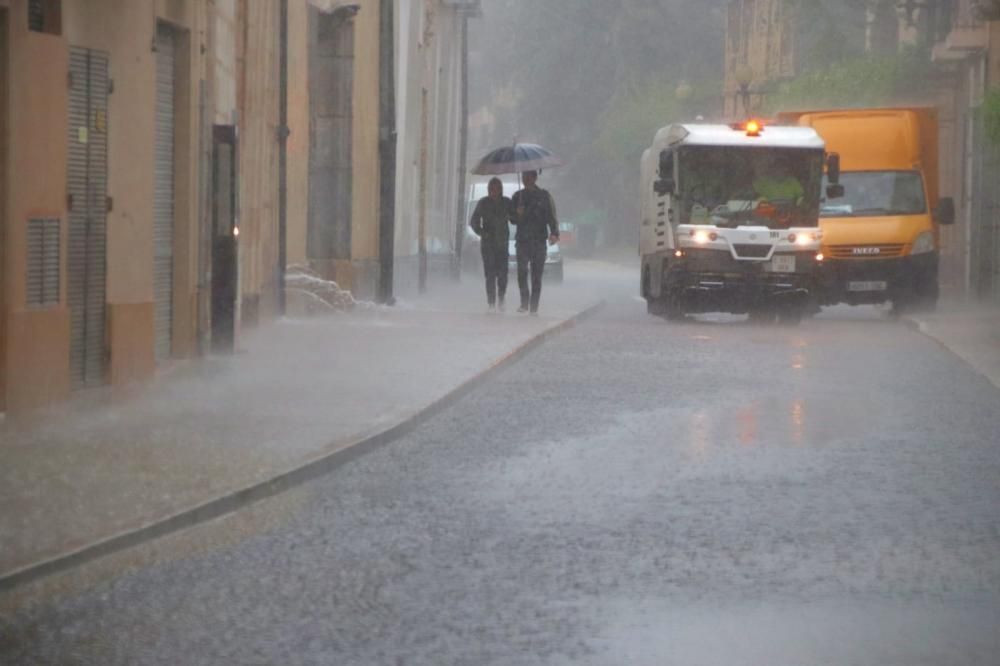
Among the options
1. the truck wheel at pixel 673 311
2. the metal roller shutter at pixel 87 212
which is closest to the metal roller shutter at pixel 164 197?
the metal roller shutter at pixel 87 212

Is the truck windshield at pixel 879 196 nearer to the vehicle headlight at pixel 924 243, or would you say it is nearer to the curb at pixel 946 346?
the vehicle headlight at pixel 924 243

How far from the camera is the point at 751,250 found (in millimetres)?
27375

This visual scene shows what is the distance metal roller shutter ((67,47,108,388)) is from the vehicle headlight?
53.2ft

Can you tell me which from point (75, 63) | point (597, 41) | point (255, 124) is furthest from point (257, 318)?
point (597, 41)

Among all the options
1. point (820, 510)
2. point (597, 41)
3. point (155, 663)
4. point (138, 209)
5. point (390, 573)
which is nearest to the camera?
point (155, 663)

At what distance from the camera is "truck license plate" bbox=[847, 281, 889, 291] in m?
29.5

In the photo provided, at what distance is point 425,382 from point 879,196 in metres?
15.2

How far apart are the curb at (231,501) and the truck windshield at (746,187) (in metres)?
12.2

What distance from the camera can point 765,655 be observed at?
6762 millimetres

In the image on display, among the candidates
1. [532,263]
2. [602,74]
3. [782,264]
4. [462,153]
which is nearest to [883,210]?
[782,264]

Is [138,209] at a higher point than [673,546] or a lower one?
higher

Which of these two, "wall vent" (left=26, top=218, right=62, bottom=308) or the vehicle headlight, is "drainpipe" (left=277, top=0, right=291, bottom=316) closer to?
the vehicle headlight

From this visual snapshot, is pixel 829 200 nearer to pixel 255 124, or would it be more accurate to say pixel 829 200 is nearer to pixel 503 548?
pixel 255 124

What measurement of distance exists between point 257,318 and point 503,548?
14512mm
